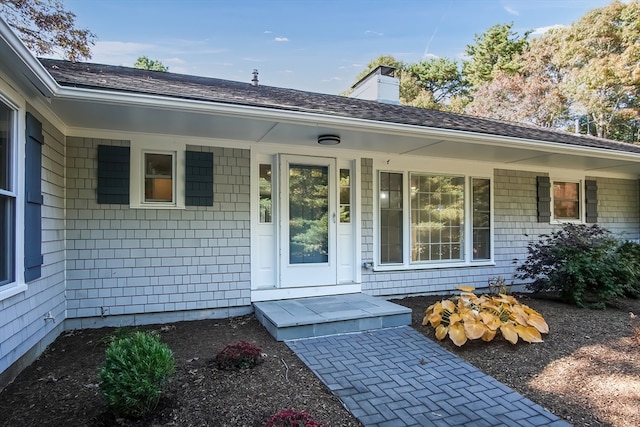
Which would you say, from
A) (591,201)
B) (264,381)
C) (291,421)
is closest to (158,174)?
(264,381)

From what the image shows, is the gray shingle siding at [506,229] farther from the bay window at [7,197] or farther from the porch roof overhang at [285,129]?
the bay window at [7,197]

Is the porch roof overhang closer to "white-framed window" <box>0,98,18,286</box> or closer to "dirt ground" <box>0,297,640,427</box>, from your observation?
"white-framed window" <box>0,98,18,286</box>

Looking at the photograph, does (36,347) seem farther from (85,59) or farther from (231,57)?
(231,57)

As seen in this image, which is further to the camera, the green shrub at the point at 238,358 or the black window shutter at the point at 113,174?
the black window shutter at the point at 113,174

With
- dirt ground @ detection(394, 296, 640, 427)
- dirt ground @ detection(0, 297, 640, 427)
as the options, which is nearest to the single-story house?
dirt ground @ detection(0, 297, 640, 427)

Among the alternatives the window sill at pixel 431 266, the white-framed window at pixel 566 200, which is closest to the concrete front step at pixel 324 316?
the window sill at pixel 431 266

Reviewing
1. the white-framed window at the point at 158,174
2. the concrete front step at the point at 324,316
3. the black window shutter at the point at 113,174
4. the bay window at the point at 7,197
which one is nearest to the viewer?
the bay window at the point at 7,197

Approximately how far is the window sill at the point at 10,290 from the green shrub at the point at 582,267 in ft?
20.5

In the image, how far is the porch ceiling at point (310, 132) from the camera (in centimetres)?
359

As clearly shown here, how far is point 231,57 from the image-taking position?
45.1ft

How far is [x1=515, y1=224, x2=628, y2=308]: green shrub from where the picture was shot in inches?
203

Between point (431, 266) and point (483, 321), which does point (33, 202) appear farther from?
point (431, 266)

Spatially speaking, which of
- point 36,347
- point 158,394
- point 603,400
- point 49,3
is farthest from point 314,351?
point 49,3

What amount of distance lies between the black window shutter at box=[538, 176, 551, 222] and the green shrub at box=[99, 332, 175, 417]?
6.81 meters
